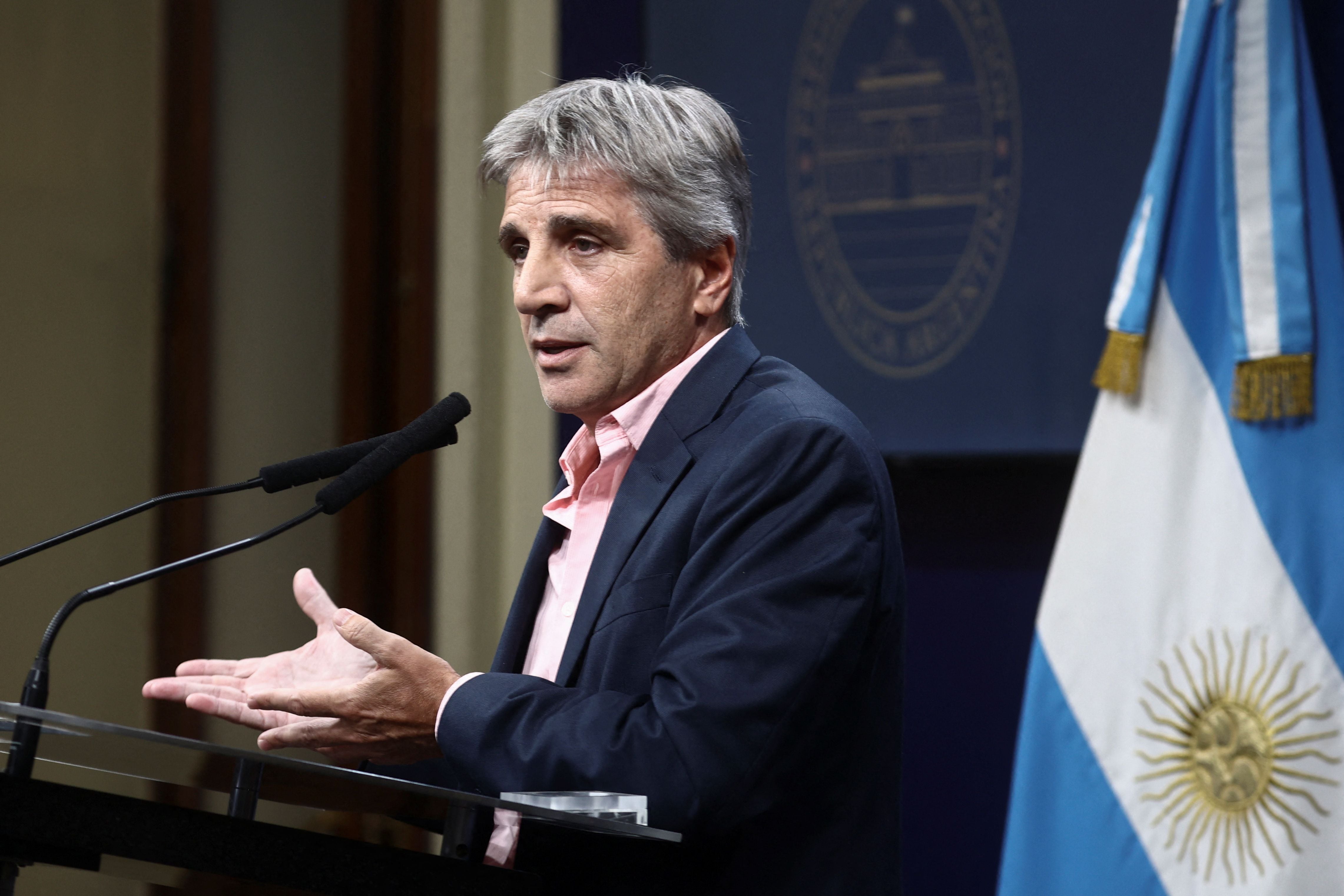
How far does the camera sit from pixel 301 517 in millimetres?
1280


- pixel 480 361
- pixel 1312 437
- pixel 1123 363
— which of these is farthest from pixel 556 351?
pixel 480 361

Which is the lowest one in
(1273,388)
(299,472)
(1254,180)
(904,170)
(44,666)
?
(44,666)

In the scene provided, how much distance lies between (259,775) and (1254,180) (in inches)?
74.4

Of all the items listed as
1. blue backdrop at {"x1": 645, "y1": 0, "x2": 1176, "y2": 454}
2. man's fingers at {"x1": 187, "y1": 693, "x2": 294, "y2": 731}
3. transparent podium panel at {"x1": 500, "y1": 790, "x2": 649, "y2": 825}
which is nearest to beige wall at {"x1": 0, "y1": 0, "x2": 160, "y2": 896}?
blue backdrop at {"x1": 645, "y1": 0, "x2": 1176, "y2": 454}

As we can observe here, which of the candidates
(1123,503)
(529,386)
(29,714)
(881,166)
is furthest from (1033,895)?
(29,714)

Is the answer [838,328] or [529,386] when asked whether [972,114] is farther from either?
[529,386]

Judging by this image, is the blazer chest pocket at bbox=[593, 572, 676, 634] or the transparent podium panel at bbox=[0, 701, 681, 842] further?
the blazer chest pocket at bbox=[593, 572, 676, 634]

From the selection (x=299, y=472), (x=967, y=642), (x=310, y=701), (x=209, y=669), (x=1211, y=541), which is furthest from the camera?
(x=967, y=642)

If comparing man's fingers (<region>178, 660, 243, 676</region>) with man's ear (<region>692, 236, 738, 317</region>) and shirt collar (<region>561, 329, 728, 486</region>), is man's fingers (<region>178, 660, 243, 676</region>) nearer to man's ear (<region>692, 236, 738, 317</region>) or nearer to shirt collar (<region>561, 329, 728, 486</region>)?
shirt collar (<region>561, 329, 728, 486</region>)

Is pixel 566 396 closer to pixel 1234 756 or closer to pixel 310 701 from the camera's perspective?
pixel 310 701

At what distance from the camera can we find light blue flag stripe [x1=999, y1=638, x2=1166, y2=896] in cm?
233

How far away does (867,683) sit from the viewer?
4.68 feet

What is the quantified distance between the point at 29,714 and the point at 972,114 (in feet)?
7.73

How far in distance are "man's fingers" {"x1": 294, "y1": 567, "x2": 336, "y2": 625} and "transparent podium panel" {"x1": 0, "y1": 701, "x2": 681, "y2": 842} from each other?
49 cm
